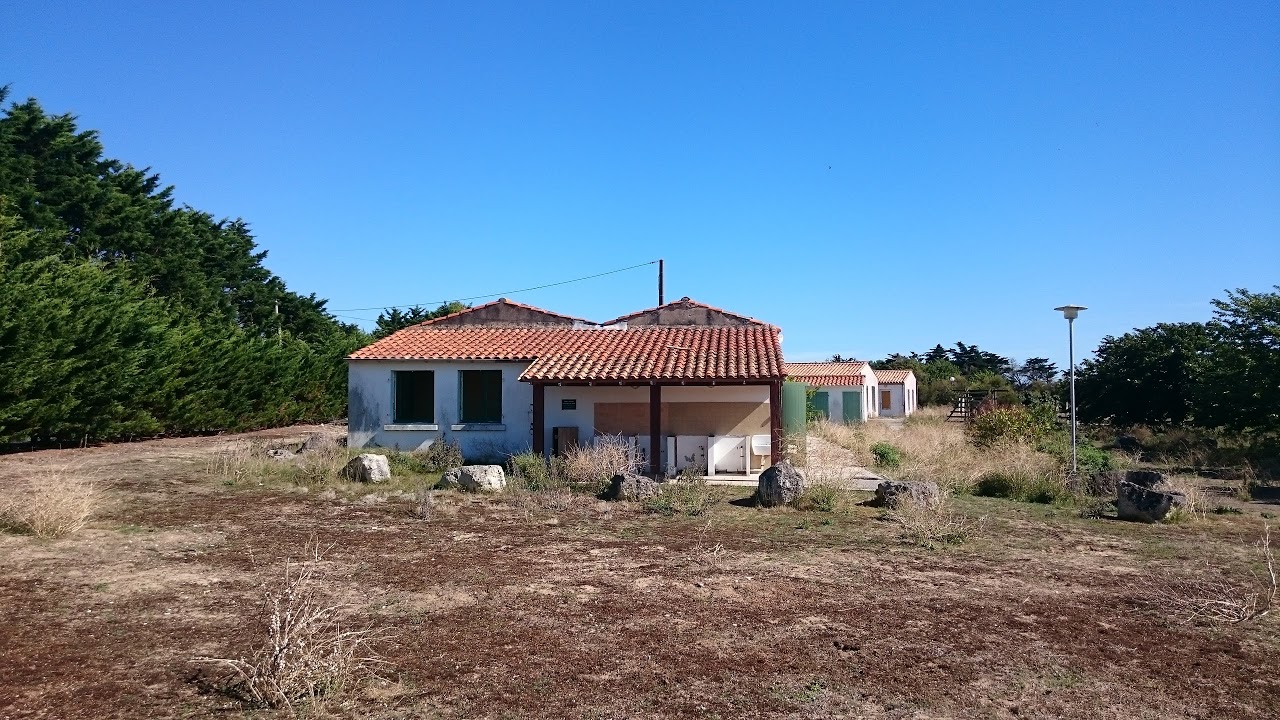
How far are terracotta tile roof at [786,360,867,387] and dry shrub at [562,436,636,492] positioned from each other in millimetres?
24287

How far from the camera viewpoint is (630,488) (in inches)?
472

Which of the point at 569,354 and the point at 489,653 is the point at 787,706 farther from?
the point at 569,354

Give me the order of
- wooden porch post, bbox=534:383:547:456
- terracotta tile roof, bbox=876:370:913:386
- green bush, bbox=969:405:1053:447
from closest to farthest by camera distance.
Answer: wooden porch post, bbox=534:383:547:456 < green bush, bbox=969:405:1053:447 < terracotta tile roof, bbox=876:370:913:386

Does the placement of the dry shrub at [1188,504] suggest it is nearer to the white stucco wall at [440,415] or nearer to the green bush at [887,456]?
the green bush at [887,456]

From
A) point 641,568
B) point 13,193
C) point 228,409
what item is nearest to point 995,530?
point 641,568

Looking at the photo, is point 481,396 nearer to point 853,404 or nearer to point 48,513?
point 48,513

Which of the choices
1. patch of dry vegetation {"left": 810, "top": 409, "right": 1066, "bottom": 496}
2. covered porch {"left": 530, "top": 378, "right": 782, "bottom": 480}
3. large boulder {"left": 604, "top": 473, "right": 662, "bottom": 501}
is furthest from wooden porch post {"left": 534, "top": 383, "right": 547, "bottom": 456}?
patch of dry vegetation {"left": 810, "top": 409, "right": 1066, "bottom": 496}

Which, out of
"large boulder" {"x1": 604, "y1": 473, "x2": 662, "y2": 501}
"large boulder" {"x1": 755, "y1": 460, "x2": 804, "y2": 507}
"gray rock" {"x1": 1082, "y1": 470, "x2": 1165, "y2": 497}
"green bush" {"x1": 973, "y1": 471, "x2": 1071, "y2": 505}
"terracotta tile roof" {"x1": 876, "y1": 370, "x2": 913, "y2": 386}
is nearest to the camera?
"large boulder" {"x1": 755, "y1": 460, "x2": 804, "y2": 507}

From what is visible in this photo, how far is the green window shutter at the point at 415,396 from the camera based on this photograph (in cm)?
1756

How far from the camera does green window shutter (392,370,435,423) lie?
17562mm

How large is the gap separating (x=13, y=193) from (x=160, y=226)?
24.2ft

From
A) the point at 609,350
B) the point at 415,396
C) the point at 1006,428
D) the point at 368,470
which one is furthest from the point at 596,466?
the point at 1006,428

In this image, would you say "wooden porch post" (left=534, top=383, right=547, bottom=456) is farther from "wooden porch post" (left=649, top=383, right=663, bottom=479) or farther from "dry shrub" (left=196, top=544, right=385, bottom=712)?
"dry shrub" (left=196, top=544, right=385, bottom=712)

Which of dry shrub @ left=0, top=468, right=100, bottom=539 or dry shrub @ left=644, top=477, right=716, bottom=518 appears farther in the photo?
dry shrub @ left=644, top=477, right=716, bottom=518
